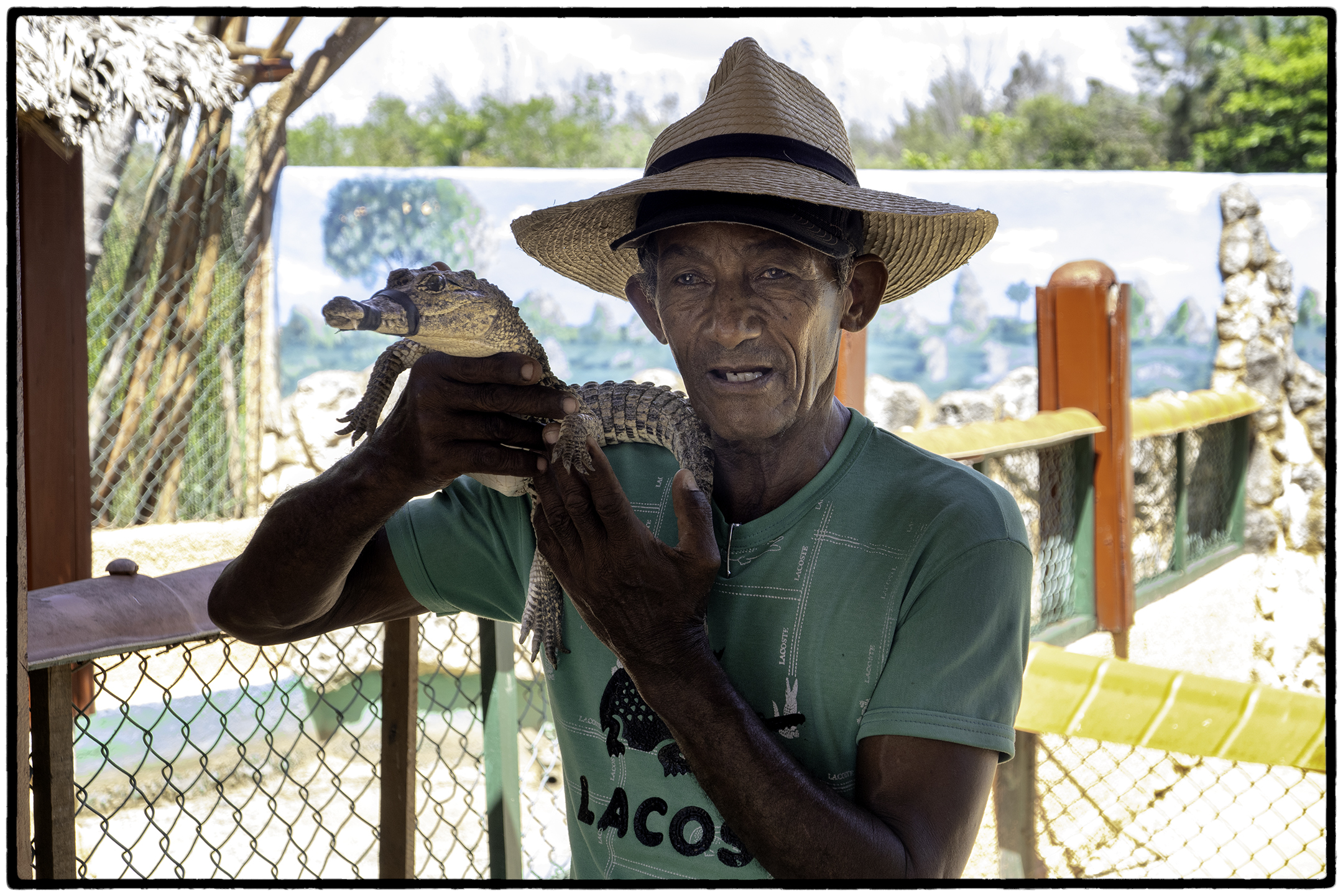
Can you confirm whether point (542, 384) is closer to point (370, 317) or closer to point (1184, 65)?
point (370, 317)

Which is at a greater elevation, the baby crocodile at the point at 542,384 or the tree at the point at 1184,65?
the tree at the point at 1184,65

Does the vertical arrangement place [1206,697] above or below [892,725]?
below

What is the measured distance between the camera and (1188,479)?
21.6ft

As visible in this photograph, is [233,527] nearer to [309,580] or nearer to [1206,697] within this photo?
[309,580]

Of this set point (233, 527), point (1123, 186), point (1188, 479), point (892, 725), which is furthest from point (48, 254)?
point (1123, 186)

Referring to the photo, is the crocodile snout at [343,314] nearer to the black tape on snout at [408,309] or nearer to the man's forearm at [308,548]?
the black tape on snout at [408,309]

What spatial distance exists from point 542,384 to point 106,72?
511 centimetres

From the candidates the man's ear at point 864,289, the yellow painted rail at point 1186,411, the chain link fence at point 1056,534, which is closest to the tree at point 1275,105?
the yellow painted rail at point 1186,411

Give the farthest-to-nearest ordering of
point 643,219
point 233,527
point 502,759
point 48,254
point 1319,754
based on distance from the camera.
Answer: point 233,527
point 48,254
point 502,759
point 1319,754
point 643,219

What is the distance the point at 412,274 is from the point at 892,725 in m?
0.92

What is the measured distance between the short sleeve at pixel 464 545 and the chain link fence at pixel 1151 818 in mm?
1802

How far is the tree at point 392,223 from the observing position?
1511cm

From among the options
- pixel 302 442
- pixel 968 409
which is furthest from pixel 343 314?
pixel 968 409

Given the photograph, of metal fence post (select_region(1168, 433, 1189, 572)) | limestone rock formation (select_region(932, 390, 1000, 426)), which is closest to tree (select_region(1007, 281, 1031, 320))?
limestone rock formation (select_region(932, 390, 1000, 426))
